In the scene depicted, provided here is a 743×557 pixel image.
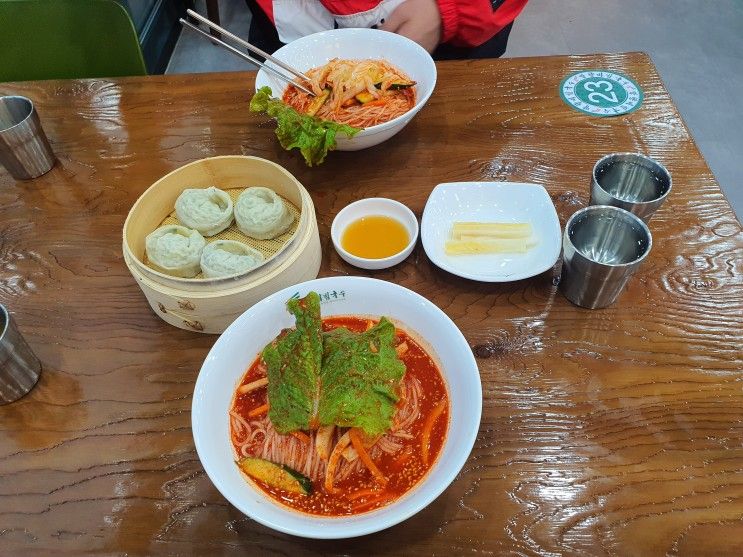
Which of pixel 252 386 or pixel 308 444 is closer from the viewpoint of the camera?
pixel 308 444

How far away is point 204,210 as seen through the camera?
1.74 m

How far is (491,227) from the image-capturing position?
1771mm

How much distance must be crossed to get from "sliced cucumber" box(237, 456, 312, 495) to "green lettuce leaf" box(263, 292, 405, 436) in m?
0.08

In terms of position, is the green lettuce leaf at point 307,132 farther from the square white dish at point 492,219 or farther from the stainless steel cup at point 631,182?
the stainless steel cup at point 631,182

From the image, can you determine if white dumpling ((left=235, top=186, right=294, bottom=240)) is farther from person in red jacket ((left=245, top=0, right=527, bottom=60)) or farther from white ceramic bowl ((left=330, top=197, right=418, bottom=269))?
person in red jacket ((left=245, top=0, right=527, bottom=60))

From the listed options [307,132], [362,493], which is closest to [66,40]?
[307,132]

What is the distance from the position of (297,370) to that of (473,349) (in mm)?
521

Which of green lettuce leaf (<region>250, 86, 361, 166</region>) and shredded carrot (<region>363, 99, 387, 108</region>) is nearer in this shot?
green lettuce leaf (<region>250, 86, 361, 166</region>)

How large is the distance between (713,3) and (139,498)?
593cm

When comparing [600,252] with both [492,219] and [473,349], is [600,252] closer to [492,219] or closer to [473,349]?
[492,219]

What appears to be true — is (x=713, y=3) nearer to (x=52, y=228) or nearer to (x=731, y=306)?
(x=731, y=306)

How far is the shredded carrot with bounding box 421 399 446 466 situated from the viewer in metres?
1.25

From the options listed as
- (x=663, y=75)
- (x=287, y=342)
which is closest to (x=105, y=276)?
(x=287, y=342)

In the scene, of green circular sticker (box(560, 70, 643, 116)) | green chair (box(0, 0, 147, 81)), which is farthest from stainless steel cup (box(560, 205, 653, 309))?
green chair (box(0, 0, 147, 81))
